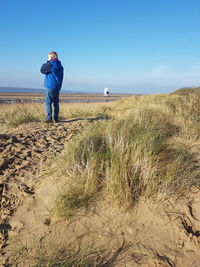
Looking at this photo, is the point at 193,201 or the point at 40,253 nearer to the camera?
the point at 40,253

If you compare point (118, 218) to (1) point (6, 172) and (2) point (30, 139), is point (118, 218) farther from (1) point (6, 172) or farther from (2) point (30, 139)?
(2) point (30, 139)

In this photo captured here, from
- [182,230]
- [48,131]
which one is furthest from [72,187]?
[48,131]

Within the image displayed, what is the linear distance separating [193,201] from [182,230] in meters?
0.54

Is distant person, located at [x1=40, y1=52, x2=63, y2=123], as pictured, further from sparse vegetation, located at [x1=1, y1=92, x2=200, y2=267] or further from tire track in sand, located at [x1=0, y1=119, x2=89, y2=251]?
sparse vegetation, located at [x1=1, y1=92, x2=200, y2=267]

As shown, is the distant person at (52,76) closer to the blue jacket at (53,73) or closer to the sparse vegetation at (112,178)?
the blue jacket at (53,73)

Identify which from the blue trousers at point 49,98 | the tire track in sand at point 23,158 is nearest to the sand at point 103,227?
the tire track in sand at point 23,158

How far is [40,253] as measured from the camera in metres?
1.92

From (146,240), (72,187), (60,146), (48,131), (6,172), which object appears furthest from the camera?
(48,131)

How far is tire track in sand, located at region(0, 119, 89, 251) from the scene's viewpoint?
2639mm

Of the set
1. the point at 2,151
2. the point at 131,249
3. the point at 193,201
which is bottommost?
the point at 131,249

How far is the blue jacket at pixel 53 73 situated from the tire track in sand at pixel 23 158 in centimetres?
119

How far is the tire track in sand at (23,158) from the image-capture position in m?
2.64

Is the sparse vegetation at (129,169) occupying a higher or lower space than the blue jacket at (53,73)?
lower

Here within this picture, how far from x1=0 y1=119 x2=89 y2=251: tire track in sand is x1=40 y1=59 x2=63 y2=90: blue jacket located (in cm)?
119
